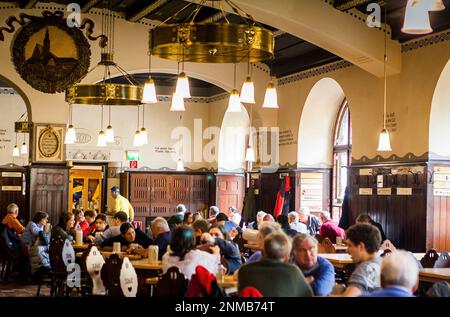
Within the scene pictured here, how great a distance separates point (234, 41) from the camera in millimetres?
7945

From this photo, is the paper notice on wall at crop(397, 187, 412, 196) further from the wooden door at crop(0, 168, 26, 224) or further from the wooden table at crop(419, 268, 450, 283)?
the wooden door at crop(0, 168, 26, 224)

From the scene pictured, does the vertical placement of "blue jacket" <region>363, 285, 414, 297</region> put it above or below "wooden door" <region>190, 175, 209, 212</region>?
below

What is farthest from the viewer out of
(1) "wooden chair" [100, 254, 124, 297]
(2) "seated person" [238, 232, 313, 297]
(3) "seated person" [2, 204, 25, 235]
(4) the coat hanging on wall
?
(4) the coat hanging on wall

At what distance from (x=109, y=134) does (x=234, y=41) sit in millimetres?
6906

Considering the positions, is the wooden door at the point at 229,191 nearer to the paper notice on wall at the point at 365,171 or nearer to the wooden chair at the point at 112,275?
the paper notice on wall at the point at 365,171

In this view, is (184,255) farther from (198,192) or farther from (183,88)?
(198,192)

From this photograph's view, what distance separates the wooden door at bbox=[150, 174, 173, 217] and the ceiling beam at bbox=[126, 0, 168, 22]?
5.95 meters

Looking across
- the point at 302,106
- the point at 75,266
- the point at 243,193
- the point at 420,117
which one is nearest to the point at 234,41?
the point at 75,266

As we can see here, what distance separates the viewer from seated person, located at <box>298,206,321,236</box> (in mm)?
15797

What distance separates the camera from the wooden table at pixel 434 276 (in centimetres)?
873

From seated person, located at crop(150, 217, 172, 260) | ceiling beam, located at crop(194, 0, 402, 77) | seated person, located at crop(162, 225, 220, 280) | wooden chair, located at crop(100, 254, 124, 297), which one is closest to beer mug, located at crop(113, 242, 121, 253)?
seated person, located at crop(150, 217, 172, 260)

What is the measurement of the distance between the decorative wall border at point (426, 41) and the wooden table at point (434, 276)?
4731mm

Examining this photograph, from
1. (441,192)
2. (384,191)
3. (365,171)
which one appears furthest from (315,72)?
(441,192)
